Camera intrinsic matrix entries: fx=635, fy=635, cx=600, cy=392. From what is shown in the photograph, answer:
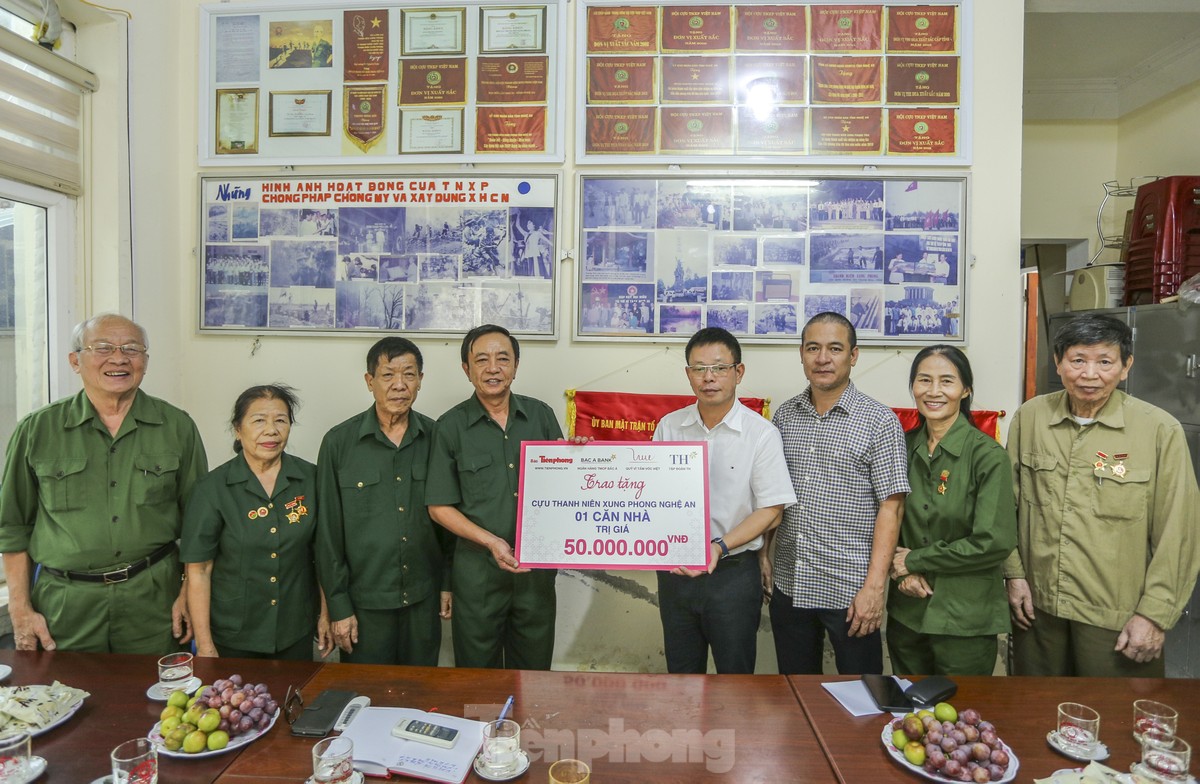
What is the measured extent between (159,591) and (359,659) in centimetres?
70

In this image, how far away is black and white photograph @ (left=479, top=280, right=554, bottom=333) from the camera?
3.02 metres

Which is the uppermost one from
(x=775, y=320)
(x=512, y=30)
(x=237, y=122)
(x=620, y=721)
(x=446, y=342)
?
(x=512, y=30)

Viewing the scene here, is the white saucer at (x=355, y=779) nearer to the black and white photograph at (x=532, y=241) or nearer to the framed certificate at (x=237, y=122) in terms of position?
the black and white photograph at (x=532, y=241)

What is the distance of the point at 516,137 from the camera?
3.01m

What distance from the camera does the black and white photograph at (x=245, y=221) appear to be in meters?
3.14

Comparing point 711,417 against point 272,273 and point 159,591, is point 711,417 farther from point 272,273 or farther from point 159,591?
point 272,273

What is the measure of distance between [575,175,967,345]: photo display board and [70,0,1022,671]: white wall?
0.33ft

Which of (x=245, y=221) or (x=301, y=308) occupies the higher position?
(x=245, y=221)

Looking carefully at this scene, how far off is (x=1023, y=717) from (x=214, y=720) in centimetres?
185

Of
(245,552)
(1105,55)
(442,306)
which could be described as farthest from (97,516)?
(1105,55)

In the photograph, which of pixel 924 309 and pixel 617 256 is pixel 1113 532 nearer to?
pixel 924 309

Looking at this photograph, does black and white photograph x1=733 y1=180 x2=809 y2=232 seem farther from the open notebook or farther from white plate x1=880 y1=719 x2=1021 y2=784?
the open notebook

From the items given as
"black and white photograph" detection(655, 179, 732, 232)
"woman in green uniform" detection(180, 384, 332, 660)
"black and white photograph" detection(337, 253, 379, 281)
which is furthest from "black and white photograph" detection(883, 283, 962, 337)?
"woman in green uniform" detection(180, 384, 332, 660)

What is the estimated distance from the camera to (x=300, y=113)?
123 inches
